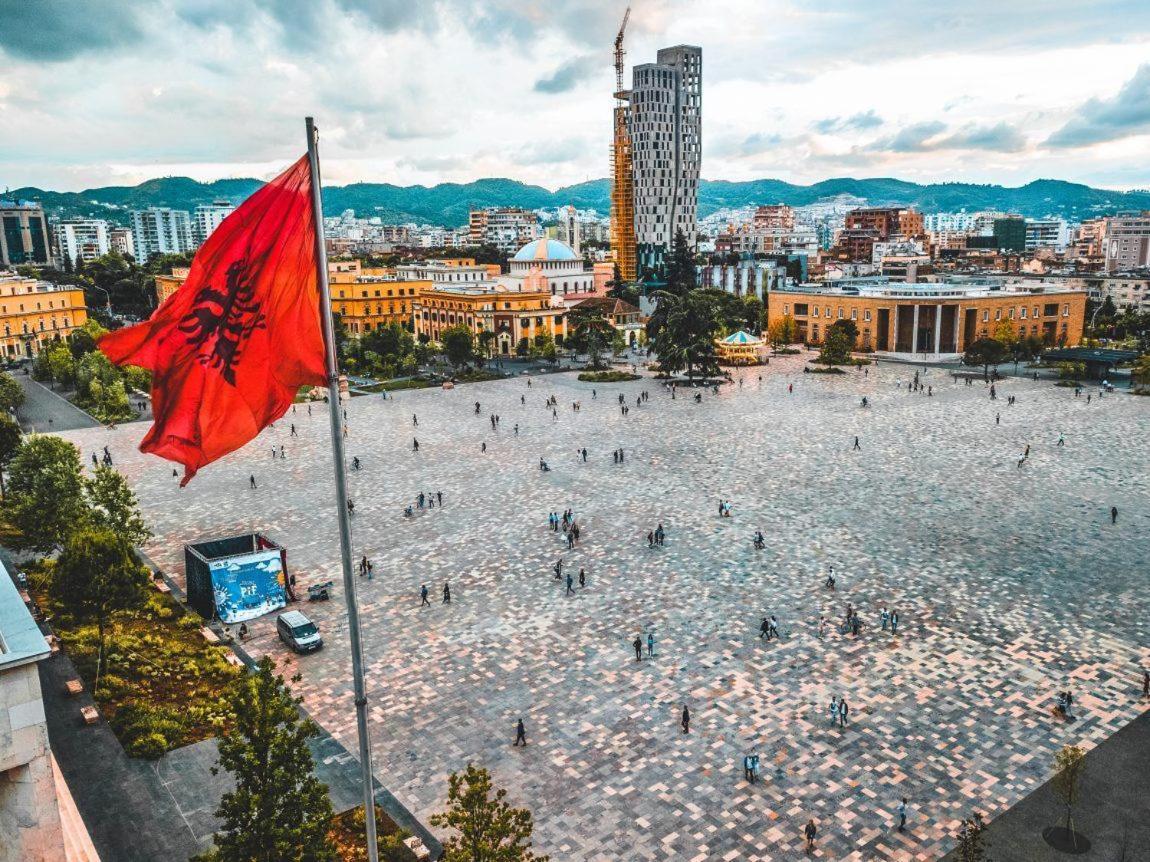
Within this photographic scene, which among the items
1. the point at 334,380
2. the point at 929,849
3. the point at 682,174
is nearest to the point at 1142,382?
the point at 929,849

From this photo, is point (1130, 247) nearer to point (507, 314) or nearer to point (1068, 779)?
point (507, 314)

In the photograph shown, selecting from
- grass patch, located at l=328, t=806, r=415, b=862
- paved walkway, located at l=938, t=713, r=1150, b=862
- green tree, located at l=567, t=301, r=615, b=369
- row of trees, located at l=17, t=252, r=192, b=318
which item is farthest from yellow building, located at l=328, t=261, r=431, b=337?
paved walkway, located at l=938, t=713, r=1150, b=862

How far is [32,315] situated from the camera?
90812 millimetres

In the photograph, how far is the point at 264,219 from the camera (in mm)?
9211

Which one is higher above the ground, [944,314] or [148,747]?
[944,314]

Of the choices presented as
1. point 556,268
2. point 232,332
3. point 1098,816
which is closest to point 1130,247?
point 556,268

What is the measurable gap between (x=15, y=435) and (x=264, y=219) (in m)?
37.2

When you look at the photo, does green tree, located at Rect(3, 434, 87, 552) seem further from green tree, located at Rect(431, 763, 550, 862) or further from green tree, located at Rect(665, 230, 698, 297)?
green tree, located at Rect(665, 230, 698, 297)

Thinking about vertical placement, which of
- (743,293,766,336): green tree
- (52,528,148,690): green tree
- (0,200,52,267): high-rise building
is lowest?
(52,528,148,690): green tree

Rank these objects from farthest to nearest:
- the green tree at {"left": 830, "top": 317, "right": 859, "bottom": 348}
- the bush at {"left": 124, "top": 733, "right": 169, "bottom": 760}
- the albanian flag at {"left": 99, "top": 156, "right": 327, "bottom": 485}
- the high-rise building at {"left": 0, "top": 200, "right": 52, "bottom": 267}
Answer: the high-rise building at {"left": 0, "top": 200, "right": 52, "bottom": 267} < the green tree at {"left": 830, "top": 317, "right": 859, "bottom": 348} < the bush at {"left": 124, "top": 733, "right": 169, "bottom": 760} < the albanian flag at {"left": 99, "top": 156, "right": 327, "bottom": 485}

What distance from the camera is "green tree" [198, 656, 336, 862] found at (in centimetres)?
1208

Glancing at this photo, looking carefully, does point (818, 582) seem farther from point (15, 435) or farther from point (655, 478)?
point (15, 435)

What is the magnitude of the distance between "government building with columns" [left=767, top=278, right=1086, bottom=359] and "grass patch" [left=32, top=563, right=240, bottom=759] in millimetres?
80450

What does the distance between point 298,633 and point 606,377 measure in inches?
2088
